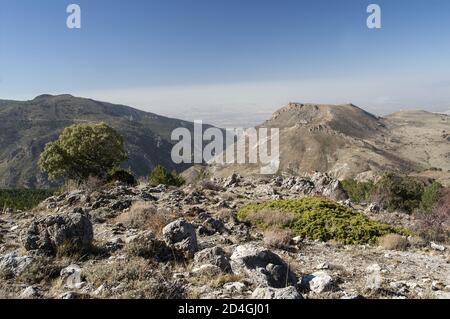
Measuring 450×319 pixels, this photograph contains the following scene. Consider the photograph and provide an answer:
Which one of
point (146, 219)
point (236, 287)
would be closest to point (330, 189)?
point (146, 219)

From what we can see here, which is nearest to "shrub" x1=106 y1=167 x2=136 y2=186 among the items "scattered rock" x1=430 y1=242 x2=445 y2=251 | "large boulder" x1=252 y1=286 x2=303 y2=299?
"scattered rock" x1=430 y1=242 x2=445 y2=251

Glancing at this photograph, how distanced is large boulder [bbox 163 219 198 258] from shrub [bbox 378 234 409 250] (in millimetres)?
8115

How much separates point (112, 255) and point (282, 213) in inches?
398

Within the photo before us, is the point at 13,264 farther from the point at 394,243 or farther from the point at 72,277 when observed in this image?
the point at 394,243

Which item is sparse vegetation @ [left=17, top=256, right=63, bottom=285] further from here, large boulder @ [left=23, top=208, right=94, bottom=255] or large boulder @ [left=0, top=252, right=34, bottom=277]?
large boulder @ [left=23, top=208, right=94, bottom=255]

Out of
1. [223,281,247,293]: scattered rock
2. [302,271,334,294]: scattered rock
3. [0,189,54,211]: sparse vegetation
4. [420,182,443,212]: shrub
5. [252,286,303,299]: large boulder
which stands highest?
[252,286,303,299]: large boulder

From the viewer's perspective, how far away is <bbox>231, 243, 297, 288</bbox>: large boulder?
9.81 metres

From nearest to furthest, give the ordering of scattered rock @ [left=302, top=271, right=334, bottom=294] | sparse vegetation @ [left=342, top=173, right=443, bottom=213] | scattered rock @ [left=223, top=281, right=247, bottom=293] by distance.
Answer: scattered rock @ [left=223, top=281, right=247, bottom=293] → scattered rock @ [left=302, top=271, right=334, bottom=294] → sparse vegetation @ [left=342, top=173, right=443, bottom=213]

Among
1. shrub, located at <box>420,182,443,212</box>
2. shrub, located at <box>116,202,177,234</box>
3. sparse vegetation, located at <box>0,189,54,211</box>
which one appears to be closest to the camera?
shrub, located at <box>116,202,177,234</box>

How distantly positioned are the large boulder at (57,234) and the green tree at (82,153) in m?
30.8

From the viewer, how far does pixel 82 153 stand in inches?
1716

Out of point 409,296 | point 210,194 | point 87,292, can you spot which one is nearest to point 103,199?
point 210,194
